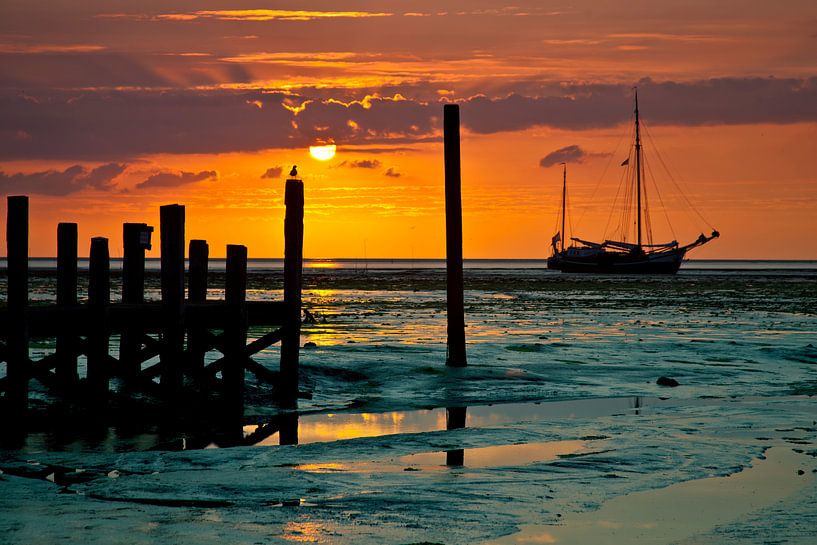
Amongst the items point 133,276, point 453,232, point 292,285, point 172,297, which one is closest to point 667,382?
point 453,232

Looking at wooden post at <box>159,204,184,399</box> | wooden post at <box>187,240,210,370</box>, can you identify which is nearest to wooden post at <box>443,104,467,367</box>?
wooden post at <box>187,240,210,370</box>

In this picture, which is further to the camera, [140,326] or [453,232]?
[453,232]

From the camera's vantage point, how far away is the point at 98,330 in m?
16.0

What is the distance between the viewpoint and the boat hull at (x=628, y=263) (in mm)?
129875

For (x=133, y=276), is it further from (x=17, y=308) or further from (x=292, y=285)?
(x=17, y=308)

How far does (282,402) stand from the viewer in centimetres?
1856

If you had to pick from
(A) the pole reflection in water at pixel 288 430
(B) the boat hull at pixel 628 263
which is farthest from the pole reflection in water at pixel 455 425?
(B) the boat hull at pixel 628 263

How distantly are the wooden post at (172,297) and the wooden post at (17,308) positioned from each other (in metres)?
2.06

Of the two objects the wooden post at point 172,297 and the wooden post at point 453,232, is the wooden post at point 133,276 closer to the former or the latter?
the wooden post at point 172,297

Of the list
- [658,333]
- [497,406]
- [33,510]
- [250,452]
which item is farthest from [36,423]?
[658,333]

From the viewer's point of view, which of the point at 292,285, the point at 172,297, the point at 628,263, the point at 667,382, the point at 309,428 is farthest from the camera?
the point at 628,263

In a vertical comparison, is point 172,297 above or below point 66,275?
below

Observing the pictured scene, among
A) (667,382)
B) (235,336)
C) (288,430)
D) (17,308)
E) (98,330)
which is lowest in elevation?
(288,430)

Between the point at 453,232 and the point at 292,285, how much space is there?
4.18 m
